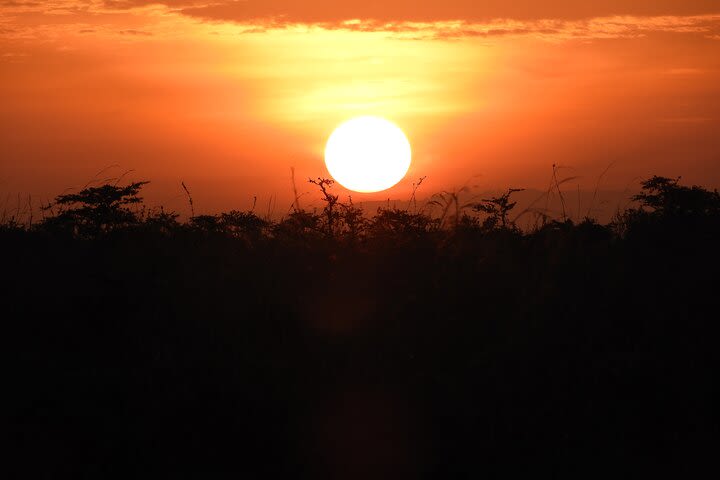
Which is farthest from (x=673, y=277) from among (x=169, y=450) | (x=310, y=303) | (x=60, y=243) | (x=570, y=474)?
(x=60, y=243)

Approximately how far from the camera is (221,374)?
5324 mm

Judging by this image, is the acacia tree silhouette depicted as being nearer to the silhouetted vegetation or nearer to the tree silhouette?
the silhouetted vegetation

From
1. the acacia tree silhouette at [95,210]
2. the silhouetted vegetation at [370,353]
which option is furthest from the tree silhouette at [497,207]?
the acacia tree silhouette at [95,210]

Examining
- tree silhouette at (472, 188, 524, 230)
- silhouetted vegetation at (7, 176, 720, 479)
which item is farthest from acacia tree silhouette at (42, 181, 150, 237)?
tree silhouette at (472, 188, 524, 230)

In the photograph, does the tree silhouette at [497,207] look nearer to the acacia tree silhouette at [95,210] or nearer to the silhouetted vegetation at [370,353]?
the silhouetted vegetation at [370,353]

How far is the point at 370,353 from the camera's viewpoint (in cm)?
553

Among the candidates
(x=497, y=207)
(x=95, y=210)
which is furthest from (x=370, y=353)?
(x=95, y=210)

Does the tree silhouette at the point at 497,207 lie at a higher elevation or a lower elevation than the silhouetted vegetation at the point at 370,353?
higher

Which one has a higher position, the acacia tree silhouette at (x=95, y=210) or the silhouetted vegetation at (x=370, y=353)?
the acacia tree silhouette at (x=95, y=210)

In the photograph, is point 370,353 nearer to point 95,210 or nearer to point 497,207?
point 497,207

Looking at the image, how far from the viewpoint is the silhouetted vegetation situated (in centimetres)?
477

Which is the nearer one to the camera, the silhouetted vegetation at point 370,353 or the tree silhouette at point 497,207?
the silhouetted vegetation at point 370,353

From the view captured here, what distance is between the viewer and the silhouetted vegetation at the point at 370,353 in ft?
15.7

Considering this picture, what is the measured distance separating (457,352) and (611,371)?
1.06 metres
